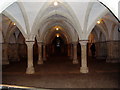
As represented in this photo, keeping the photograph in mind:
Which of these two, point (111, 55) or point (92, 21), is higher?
point (92, 21)

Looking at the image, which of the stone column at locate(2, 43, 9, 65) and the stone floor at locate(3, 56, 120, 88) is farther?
the stone column at locate(2, 43, 9, 65)

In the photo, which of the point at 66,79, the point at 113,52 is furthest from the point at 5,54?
the point at 113,52

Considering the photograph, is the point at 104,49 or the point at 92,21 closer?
the point at 92,21

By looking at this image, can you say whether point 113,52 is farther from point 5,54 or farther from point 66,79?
point 5,54

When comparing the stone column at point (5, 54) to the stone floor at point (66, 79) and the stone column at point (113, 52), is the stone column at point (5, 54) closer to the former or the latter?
the stone floor at point (66, 79)

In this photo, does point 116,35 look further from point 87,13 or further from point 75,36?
point 87,13

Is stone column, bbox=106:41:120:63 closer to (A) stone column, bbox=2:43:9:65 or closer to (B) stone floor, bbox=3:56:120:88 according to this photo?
(B) stone floor, bbox=3:56:120:88

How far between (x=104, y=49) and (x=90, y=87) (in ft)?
32.7

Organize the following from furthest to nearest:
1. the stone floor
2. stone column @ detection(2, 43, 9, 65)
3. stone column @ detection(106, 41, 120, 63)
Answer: stone column @ detection(106, 41, 120, 63) → stone column @ detection(2, 43, 9, 65) → the stone floor

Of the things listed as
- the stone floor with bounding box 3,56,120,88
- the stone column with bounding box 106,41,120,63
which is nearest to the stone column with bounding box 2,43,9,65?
the stone floor with bounding box 3,56,120,88

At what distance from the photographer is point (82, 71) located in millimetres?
7008

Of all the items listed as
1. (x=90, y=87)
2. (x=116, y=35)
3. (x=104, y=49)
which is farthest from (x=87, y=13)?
(x=104, y=49)

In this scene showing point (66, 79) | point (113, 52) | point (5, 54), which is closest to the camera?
point (66, 79)

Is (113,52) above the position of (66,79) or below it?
above
